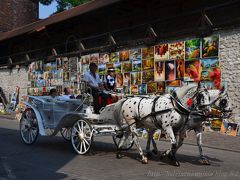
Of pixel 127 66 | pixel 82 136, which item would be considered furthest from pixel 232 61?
pixel 82 136

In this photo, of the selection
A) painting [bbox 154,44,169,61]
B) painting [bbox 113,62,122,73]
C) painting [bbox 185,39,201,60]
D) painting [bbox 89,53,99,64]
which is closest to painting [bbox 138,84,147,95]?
painting [bbox 154,44,169,61]

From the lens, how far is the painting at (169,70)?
1598 cm

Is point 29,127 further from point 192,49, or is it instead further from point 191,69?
point 192,49

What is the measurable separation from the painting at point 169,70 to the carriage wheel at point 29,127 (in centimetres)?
654

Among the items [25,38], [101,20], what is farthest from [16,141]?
[25,38]

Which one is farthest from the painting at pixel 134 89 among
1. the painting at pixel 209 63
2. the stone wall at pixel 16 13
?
the stone wall at pixel 16 13

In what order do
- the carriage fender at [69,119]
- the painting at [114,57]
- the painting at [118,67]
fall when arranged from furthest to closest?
the painting at [114,57] → the painting at [118,67] → the carriage fender at [69,119]

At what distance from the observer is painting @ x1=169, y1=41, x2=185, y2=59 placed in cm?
1571

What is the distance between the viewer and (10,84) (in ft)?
96.0

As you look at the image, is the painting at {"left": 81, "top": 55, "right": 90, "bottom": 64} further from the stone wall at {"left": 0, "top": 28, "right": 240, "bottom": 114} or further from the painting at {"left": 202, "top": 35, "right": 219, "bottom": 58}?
the stone wall at {"left": 0, "top": 28, "right": 240, "bottom": 114}

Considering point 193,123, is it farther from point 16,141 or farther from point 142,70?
point 142,70

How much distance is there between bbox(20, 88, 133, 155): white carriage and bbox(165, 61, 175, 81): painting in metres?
5.67

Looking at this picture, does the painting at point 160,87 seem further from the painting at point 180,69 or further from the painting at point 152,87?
the painting at point 180,69

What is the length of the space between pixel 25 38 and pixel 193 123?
2108 cm
